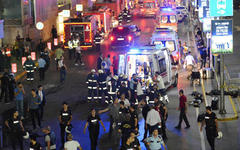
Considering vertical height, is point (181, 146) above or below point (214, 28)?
below

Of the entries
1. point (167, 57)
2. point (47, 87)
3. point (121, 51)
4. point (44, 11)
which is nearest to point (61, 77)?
point (47, 87)

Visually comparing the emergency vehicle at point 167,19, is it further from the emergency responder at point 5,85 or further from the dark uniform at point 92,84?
the emergency responder at point 5,85

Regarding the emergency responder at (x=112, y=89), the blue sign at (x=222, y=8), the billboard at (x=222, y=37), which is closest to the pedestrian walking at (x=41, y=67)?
the emergency responder at (x=112, y=89)

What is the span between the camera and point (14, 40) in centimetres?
4106

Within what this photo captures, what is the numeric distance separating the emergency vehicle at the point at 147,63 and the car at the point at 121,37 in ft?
49.4

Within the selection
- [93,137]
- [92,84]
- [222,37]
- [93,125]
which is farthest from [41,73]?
[93,125]

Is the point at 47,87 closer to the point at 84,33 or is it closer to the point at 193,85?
the point at 193,85

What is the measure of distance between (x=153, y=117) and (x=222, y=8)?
795 cm

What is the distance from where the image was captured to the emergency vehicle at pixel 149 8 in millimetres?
70125

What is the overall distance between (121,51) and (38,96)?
21036 millimetres

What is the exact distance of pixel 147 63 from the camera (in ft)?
83.8

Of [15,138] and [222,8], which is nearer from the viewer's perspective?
[15,138]

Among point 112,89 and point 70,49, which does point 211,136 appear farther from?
point 70,49

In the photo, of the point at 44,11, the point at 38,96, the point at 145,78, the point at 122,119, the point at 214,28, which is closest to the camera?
the point at 122,119
